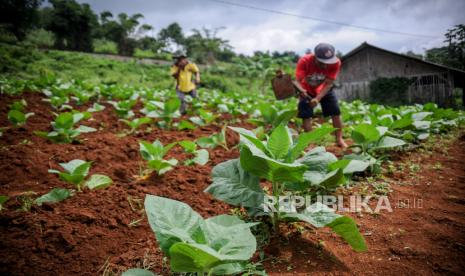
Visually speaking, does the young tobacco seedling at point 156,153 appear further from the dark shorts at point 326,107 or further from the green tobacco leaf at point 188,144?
the dark shorts at point 326,107

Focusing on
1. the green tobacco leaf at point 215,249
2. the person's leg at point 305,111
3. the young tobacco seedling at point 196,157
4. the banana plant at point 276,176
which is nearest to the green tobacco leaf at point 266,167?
the banana plant at point 276,176

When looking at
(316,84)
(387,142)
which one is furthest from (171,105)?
(387,142)

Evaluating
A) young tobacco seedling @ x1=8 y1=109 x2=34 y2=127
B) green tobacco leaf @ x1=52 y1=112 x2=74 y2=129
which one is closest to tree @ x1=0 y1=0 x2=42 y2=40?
young tobacco seedling @ x1=8 y1=109 x2=34 y2=127

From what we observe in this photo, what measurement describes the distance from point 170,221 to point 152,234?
79 cm

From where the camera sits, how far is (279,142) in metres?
1.44

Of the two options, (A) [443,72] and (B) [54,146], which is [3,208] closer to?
(B) [54,146]

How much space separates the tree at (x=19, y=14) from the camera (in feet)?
77.0

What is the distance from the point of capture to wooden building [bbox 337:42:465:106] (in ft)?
58.1

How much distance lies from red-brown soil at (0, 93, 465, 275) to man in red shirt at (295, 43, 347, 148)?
6.06 ft

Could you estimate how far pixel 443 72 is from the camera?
17.7 m

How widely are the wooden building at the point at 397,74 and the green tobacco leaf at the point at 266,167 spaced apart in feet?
66.7

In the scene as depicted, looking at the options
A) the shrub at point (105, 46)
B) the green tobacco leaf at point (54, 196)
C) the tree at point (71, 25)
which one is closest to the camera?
the green tobacco leaf at point (54, 196)

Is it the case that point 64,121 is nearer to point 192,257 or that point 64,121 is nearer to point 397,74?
point 192,257

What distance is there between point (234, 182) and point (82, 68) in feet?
82.3
